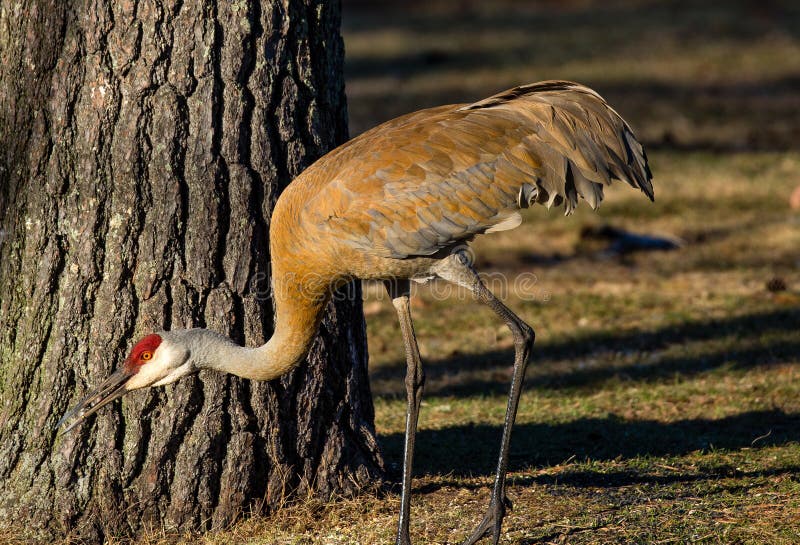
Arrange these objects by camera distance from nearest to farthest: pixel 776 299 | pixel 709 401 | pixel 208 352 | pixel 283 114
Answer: pixel 208 352
pixel 283 114
pixel 709 401
pixel 776 299

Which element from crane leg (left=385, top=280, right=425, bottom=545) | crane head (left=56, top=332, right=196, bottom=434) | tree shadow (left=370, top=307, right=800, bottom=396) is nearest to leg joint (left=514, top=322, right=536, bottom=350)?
crane leg (left=385, top=280, right=425, bottom=545)

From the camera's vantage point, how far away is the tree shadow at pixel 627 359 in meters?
6.55

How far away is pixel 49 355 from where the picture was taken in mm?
4344

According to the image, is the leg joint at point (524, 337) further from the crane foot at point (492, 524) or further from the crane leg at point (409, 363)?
the crane foot at point (492, 524)

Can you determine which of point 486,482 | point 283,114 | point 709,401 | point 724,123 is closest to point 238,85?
point 283,114

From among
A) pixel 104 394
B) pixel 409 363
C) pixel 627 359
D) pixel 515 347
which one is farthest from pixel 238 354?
pixel 627 359

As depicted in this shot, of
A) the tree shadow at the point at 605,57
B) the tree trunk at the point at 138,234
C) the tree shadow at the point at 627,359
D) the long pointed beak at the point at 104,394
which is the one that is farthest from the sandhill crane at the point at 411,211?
the tree shadow at the point at 605,57

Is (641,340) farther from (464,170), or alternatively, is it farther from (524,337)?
(464,170)

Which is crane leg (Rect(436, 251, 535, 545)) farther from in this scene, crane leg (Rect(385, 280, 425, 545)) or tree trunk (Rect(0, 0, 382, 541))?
tree trunk (Rect(0, 0, 382, 541))

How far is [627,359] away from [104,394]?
153 inches

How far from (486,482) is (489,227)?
4.21ft

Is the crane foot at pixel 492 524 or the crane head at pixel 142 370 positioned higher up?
the crane head at pixel 142 370

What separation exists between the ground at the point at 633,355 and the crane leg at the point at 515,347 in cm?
16

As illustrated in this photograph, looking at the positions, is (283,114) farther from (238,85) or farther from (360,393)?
(360,393)
